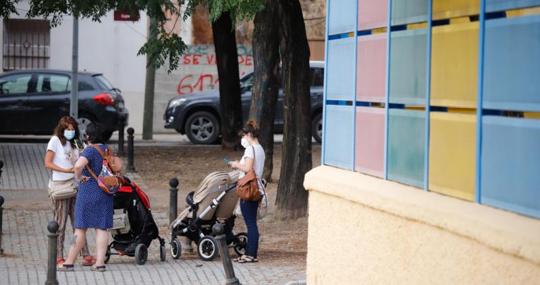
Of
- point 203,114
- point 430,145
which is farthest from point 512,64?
point 203,114

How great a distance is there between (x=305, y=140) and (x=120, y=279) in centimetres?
495

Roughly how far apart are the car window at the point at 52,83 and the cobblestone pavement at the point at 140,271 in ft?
38.3

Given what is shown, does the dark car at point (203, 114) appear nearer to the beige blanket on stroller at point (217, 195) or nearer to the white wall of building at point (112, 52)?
the white wall of building at point (112, 52)

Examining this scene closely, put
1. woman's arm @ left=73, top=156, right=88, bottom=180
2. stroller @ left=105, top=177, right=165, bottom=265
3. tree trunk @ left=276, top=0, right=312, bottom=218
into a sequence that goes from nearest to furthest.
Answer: woman's arm @ left=73, top=156, right=88, bottom=180
stroller @ left=105, top=177, right=165, bottom=265
tree trunk @ left=276, top=0, right=312, bottom=218

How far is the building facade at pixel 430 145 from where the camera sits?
786 cm

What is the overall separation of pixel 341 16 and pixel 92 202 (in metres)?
3.62

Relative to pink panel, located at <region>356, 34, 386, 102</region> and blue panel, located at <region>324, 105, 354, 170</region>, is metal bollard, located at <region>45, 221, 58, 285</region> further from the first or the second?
pink panel, located at <region>356, 34, 386, 102</region>

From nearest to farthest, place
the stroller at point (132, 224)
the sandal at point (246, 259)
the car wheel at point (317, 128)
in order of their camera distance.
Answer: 1. the stroller at point (132, 224)
2. the sandal at point (246, 259)
3. the car wheel at point (317, 128)

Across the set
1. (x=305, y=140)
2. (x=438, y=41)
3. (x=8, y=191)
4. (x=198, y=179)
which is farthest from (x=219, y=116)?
(x=438, y=41)

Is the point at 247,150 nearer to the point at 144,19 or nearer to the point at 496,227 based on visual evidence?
the point at 496,227

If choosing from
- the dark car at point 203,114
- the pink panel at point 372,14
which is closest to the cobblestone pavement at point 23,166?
the dark car at point 203,114

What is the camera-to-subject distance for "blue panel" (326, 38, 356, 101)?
36.5ft

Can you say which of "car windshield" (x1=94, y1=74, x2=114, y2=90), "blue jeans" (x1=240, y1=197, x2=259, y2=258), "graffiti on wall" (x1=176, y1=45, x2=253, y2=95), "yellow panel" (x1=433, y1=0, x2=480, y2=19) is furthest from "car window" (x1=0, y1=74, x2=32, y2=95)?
"yellow panel" (x1=433, y1=0, x2=480, y2=19)

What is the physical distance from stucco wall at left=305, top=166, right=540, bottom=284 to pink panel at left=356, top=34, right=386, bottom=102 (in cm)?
70
